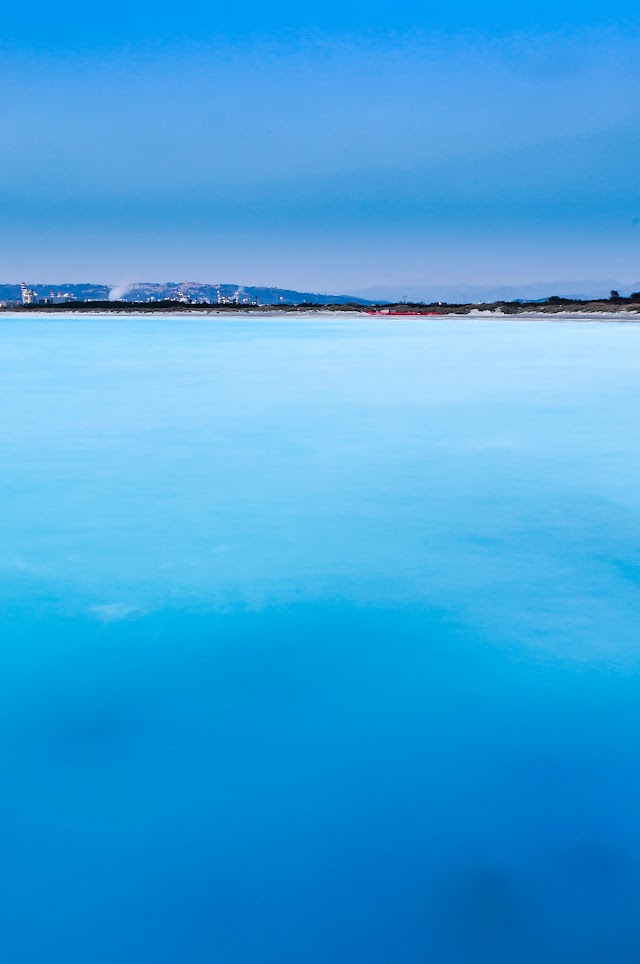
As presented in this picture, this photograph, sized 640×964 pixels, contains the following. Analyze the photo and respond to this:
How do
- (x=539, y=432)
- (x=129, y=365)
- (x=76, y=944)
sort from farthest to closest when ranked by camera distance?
(x=129, y=365), (x=539, y=432), (x=76, y=944)

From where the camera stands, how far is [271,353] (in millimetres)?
31125

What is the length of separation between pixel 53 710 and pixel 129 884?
4.00 feet

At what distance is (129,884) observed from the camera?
7.89 feet

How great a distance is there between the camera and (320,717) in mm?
3420

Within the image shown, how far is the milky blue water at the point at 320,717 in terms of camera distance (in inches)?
91.7

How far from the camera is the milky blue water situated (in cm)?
233

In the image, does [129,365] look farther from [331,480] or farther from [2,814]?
[2,814]

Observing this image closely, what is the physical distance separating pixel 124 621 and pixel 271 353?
89.9 feet

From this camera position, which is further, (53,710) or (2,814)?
(53,710)


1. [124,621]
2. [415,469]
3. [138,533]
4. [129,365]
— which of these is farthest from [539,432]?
[129,365]

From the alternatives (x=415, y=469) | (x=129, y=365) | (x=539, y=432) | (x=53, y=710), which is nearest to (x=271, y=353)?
(x=129, y=365)

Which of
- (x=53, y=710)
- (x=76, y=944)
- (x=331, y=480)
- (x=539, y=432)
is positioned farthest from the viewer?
(x=539, y=432)

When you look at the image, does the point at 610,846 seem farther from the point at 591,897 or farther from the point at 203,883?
the point at 203,883

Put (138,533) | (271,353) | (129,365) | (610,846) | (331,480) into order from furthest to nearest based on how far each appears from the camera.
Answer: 1. (271,353)
2. (129,365)
3. (331,480)
4. (138,533)
5. (610,846)
